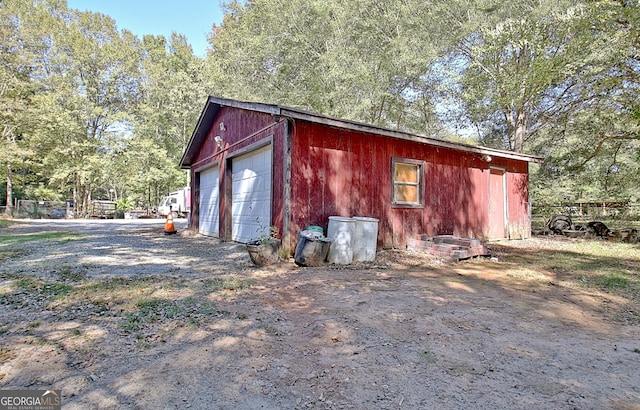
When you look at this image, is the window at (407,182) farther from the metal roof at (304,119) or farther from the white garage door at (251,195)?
the white garage door at (251,195)

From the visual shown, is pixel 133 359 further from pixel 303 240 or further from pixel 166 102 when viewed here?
pixel 166 102

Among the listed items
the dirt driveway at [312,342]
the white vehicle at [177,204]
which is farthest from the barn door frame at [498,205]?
the white vehicle at [177,204]

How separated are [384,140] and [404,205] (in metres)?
1.63

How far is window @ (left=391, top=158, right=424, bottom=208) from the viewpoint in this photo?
26.7 ft

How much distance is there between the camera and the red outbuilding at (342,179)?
6.77 metres

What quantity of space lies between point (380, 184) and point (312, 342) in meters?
5.45

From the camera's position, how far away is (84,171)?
74.0 ft

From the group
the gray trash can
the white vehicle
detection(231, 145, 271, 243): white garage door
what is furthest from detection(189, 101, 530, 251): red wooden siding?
the white vehicle

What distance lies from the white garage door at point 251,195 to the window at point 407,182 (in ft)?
9.78

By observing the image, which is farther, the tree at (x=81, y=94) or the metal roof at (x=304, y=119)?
the tree at (x=81, y=94)

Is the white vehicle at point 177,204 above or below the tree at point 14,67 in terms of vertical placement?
below

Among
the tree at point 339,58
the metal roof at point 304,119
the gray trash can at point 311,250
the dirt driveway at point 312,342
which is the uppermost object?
the tree at point 339,58

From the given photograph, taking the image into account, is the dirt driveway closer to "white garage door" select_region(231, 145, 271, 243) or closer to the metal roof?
"white garage door" select_region(231, 145, 271, 243)

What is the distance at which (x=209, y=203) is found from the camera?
36.8 ft
